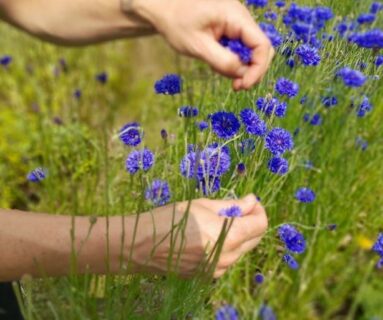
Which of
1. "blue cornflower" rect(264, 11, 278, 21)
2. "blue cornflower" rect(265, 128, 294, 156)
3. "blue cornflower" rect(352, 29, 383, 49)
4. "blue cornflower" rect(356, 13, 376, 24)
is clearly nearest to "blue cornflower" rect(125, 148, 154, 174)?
"blue cornflower" rect(265, 128, 294, 156)

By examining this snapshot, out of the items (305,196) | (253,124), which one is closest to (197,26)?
(253,124)

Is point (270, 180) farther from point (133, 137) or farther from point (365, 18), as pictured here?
point (365, 18)

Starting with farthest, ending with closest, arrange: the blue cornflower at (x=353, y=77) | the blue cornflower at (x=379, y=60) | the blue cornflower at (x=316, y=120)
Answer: the blue cornflower at (x=316, y=120) < the blue cornflower at (x=379, y=60) < the blue cornflower at (x=353, y=77)

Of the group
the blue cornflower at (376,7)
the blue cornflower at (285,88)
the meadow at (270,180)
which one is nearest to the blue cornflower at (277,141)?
the meadow at (270,180)

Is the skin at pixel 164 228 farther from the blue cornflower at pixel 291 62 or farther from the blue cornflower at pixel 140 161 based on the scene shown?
the blue cornflower at pixel 291 62

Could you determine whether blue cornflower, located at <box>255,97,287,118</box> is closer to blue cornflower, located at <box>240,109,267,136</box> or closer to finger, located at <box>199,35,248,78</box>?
blue cornflower, located at <box>240,109,267,136</box>

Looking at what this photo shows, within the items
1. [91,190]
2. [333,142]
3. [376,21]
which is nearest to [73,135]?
[91,190]
